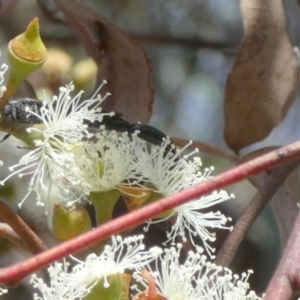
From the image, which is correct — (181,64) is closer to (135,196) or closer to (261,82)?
(261,82)

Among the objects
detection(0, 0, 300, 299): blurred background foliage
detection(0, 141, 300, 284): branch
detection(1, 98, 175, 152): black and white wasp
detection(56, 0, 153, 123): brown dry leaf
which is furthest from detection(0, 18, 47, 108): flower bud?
detection(0, 0, 300, 299): blurred background foliage

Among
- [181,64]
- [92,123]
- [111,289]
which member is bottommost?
[111,289]

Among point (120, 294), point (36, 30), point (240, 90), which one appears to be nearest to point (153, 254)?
point (120, 294)

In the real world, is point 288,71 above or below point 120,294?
above

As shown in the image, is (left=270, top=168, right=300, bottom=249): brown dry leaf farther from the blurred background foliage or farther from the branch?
the branch

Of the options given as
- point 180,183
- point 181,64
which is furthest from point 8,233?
point 181,64

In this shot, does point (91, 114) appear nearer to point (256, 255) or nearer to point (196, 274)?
point (196, 274)
